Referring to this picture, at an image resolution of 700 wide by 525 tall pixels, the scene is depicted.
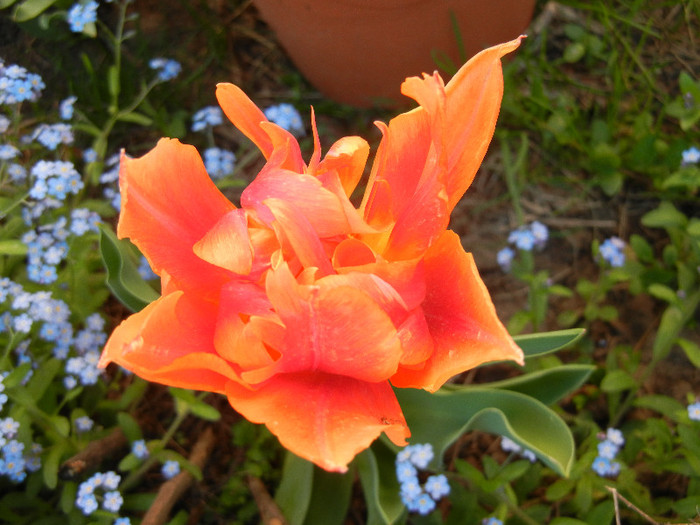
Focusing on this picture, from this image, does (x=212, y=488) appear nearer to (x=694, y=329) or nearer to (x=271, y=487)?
(x=271, y=487)

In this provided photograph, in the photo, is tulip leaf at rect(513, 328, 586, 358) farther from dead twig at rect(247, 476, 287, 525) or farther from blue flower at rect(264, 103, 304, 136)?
blue flower at rect(264, 103, 304, 136)

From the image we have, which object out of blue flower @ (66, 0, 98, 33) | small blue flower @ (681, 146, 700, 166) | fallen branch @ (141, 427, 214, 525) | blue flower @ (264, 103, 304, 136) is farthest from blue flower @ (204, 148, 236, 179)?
small blue flower @ (681, 146, 700, 166)

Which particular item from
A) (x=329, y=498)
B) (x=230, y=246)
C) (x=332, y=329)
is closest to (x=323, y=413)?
(x=332, y=329)

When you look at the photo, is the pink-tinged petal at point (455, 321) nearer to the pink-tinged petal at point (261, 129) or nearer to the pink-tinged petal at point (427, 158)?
the pink-tinged petal at point (427, 158)

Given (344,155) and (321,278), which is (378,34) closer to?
(344,155)

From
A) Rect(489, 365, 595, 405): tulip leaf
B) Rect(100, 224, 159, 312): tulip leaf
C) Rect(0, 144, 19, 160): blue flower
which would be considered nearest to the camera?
Rect(100, 224, 159, 312): tulip leaf

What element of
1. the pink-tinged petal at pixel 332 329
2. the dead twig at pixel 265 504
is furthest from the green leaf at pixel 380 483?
the pink-tinged petal at pixel 332 329
